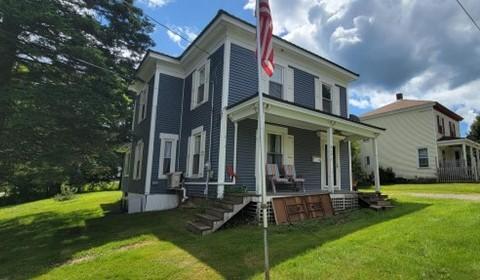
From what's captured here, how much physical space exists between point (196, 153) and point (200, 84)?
2.89 m

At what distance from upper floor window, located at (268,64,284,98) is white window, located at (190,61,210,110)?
2525 millimetres

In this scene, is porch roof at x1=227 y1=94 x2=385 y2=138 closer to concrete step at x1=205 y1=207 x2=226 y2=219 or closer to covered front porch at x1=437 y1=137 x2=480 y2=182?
concrete step at x1=205 y1=207 x2=226 y2=219

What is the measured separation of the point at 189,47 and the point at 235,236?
813 cm

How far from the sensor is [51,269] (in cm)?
534

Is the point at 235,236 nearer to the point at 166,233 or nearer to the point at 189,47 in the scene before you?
the point at 166,233

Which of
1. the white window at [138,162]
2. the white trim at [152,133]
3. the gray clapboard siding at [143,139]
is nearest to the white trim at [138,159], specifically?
the white window at [138,162]

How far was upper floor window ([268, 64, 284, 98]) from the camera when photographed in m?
11.0

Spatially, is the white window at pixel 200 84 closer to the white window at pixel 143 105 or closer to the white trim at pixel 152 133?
the white trim at pixel 152 133

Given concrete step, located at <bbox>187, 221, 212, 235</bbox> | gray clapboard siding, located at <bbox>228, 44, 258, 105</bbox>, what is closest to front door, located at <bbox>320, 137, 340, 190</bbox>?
gray clapboard siding, located at <bbox>228, 44, 258, 105</bbox>

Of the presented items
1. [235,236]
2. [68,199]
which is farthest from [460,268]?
[68,199]

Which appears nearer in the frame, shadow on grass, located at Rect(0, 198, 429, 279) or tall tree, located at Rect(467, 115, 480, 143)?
shadow on grass, located at Rect(0, 198, 429, 279)

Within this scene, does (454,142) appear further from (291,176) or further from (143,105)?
(143,105)

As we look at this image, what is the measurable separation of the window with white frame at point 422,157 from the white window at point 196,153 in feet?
65.8

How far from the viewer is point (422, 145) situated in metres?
22.7
